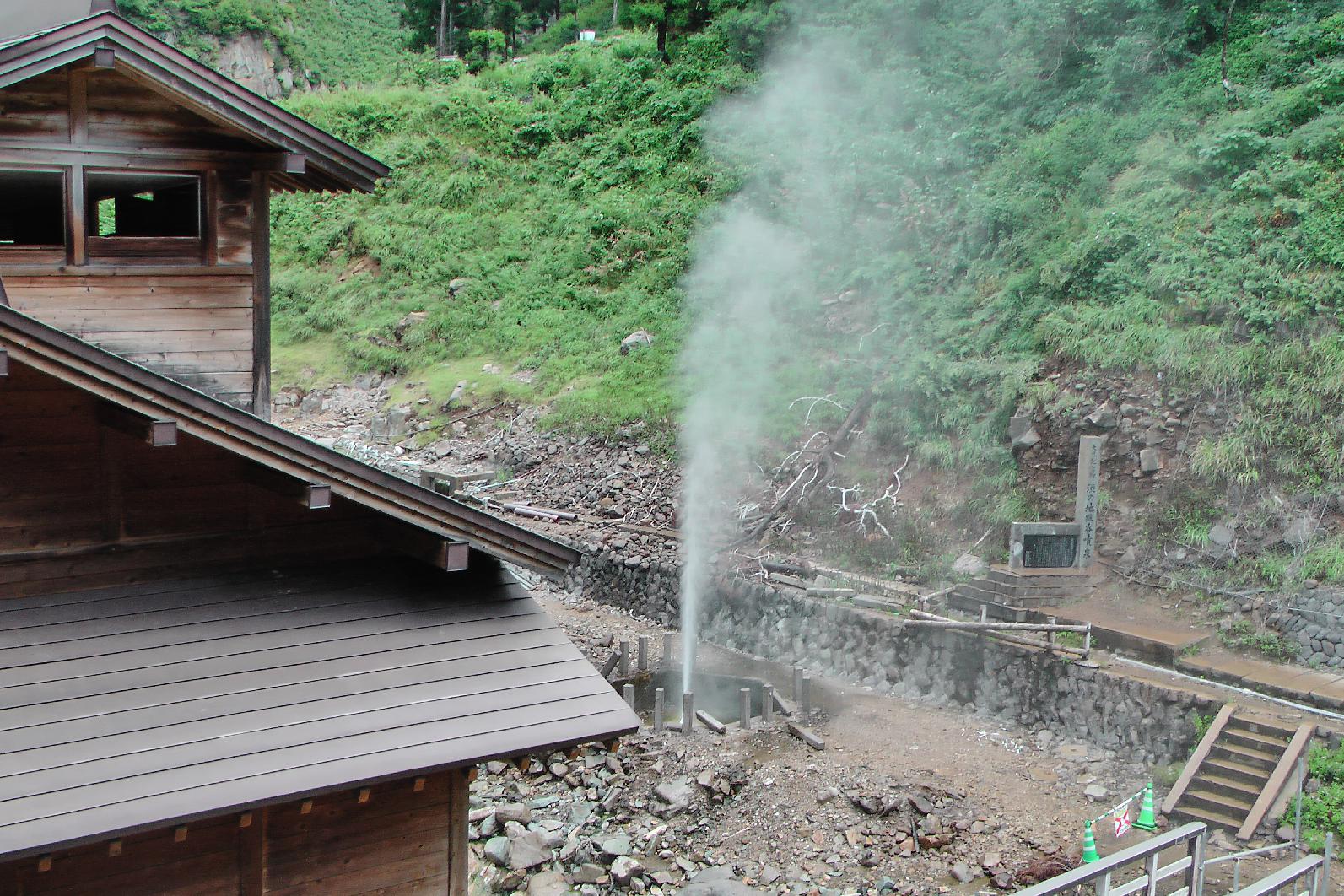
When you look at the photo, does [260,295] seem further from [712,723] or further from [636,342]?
[636,342]

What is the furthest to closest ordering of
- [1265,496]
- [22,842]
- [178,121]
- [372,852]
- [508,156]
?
[508,156], [1265,496], [178,121], [372,852], [22,842]

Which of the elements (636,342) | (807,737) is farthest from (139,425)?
(636,342)

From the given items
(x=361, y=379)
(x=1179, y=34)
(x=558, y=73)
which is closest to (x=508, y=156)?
(x=558, y=73)

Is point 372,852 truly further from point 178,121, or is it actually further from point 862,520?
point 862,520

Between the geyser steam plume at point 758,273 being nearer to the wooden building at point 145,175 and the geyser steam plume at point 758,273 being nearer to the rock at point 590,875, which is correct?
the rock at point 590,875

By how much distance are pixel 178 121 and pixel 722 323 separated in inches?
794

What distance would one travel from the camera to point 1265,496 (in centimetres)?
1681

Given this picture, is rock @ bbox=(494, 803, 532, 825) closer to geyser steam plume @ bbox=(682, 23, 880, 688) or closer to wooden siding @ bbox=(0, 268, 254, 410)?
geyser steam plume @ bbox=(682, 23, 880, 688)

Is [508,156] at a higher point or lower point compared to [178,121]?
higher

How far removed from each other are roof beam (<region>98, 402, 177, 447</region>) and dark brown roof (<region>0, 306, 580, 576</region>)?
8 centimetres

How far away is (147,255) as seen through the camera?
870 centimetres

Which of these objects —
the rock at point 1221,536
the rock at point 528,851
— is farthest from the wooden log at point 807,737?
the rock at point 1221,536

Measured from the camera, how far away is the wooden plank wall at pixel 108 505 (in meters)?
6.53

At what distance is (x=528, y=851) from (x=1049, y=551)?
9875 millimetres
